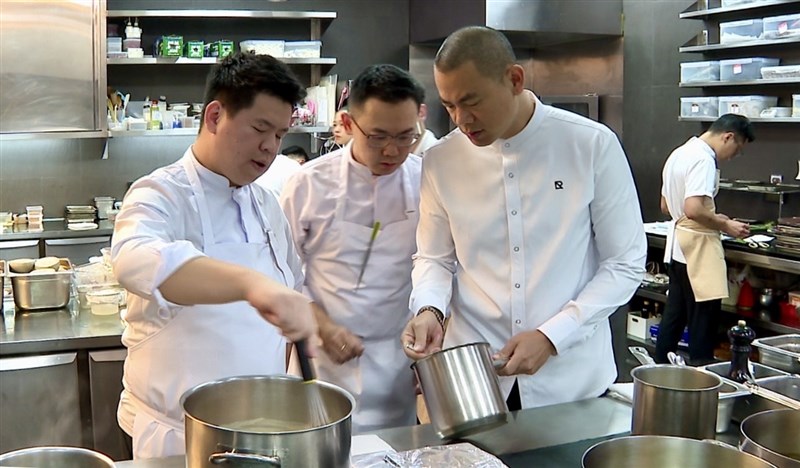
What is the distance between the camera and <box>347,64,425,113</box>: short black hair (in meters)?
2.14

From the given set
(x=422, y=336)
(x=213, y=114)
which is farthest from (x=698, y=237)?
(x=213, y=114)

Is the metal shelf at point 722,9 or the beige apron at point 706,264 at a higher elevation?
the metal shelf at point 722,9

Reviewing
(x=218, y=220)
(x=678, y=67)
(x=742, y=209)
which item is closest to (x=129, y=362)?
(x=218, y=220)

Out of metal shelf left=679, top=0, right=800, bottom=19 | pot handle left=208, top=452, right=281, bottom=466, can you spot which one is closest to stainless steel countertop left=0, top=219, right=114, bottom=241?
metal shelf left=679, top=0, right=800, bottom=19

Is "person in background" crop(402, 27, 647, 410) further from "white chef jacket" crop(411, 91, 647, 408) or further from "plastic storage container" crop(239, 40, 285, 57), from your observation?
"plastic storage container" crop(239, 40, 285, 57)

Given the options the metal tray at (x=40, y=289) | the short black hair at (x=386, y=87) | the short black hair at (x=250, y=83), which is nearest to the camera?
the short black hair at (x=250, y=83)

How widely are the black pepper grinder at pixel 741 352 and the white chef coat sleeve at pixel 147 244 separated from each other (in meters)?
1.12

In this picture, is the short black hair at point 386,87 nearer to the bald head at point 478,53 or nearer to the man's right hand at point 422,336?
the bald head at point 478,53

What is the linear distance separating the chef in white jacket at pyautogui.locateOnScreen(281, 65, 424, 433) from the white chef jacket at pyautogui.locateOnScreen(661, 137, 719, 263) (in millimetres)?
2868

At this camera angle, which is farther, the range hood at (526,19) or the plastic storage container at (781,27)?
the range hood at (526,19)

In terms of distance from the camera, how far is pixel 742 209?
5.30 m

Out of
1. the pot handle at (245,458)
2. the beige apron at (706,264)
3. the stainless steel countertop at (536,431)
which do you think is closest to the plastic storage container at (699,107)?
the beige apron at (706,264)

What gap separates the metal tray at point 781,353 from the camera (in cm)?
185

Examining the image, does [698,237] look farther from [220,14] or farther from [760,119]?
[220,14]
